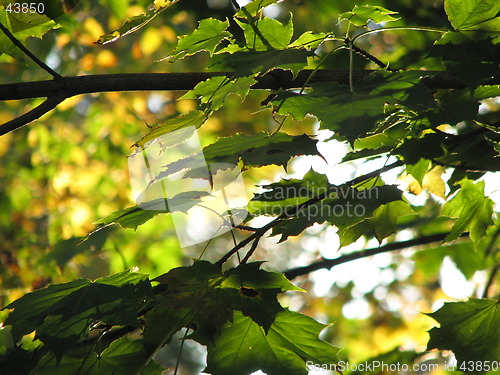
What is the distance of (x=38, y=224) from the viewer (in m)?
Result: 4.88

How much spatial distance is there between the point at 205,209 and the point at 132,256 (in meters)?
2.06

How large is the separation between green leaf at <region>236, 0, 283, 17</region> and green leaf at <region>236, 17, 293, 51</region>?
21mm

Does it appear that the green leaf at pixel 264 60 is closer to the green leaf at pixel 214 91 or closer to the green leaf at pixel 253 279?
the green leaf at pixel 214 91

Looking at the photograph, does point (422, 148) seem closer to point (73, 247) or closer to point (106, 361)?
point (106, 361)

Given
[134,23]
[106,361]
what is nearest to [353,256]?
[106,361]

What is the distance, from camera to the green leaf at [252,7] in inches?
36.5

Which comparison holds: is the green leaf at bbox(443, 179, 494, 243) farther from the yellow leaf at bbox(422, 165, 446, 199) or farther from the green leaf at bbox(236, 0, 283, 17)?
the green leaf at bbox(236, 0, 283, 17)

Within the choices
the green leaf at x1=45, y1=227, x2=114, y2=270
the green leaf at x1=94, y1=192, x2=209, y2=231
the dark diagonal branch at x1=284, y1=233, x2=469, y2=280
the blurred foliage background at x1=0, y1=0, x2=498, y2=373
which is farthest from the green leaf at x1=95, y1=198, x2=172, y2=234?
Answer: the blurred foliage background at x1=0, y1=0, x2=498, y2=373

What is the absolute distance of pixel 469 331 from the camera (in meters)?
1.14

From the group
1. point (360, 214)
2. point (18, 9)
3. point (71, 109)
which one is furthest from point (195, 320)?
point (71, 109)

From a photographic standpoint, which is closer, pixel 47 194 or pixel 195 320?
pixel 195 320

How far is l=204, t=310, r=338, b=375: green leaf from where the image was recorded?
3.00ft

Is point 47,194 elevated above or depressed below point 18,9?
below

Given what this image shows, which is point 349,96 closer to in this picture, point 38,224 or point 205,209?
point 205,209
